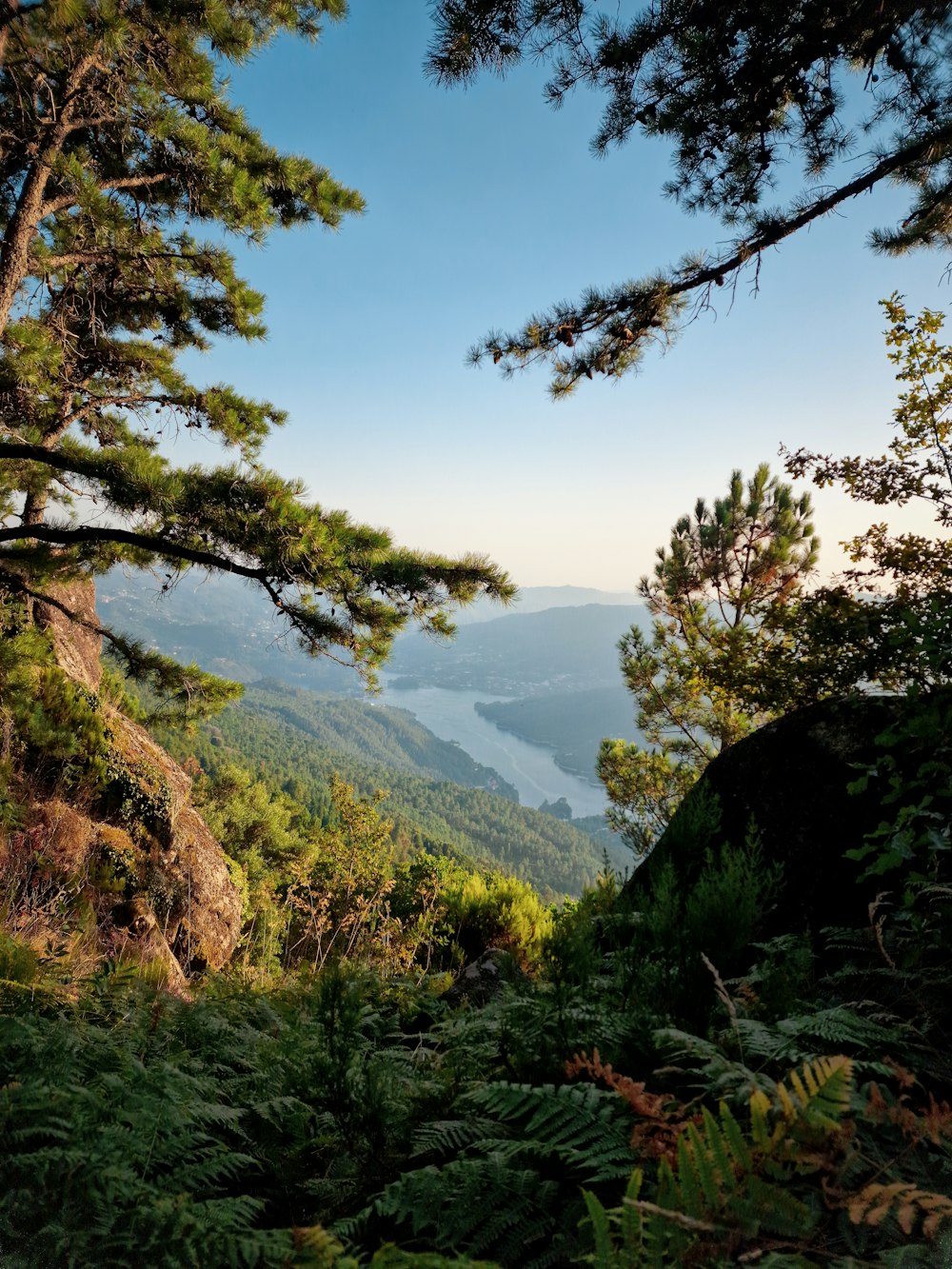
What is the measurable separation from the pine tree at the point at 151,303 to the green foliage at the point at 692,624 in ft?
19.0

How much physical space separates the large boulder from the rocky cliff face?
4.23 m

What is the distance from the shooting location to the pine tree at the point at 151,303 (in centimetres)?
405

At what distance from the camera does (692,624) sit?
31.7 ft

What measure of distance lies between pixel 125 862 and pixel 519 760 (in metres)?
156

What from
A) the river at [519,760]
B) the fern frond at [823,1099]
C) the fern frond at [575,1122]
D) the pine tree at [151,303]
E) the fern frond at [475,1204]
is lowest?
the river at [519,760]

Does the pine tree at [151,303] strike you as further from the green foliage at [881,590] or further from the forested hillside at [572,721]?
the forested hillside at [572,721]

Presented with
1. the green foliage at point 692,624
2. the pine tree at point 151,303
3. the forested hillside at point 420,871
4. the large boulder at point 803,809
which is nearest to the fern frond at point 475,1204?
the forested hillside at point 420,871

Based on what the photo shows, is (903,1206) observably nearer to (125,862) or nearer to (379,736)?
(125,862)

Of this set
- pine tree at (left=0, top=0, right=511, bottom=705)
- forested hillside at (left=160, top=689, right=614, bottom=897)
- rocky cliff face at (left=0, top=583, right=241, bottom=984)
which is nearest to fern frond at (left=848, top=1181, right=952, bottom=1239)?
pine tree at (left=0, top=0, right=511, bottom=705)

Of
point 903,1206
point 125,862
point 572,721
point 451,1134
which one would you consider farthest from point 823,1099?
point 572,721

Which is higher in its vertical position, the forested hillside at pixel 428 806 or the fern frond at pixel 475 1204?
the fern frond at pixel 475 1204

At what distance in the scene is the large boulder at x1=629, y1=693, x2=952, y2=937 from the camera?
2.71 m

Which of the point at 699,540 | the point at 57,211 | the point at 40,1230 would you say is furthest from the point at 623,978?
the point at 699,540

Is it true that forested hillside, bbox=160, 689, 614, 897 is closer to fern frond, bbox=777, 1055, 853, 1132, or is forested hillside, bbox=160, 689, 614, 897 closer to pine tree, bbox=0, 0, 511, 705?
pine tree, bbox=0, 0, 511, 705
